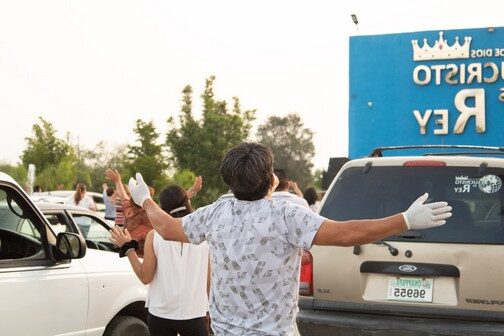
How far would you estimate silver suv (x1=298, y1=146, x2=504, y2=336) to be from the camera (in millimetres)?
5621

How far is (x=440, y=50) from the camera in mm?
15094

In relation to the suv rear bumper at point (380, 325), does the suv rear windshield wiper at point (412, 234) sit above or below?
above

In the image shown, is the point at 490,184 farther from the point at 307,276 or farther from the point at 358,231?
the point at 358,231

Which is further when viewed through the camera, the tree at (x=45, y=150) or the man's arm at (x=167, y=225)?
the tree at (x=45, y=150)

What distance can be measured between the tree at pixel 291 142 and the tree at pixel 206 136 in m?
40.3

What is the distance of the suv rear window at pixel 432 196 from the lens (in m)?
5.77

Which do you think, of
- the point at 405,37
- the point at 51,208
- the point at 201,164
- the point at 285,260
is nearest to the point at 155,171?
the point at 201,164

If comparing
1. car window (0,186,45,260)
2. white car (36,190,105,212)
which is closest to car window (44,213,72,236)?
white car (36,190,105,212)

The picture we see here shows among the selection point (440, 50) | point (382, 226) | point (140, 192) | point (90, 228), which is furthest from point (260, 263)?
point (440, 50)

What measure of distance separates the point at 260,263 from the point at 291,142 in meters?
104

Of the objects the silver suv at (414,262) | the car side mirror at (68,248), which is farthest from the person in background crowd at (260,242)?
the silver suv at (414,262)

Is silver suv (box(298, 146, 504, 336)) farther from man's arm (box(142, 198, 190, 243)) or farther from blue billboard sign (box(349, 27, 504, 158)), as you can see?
blue billboard sign (box(349, 27, 504, 158))

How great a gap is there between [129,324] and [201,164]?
56.5m

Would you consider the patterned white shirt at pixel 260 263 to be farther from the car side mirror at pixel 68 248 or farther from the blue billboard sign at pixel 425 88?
the blue billboard sign at pixel 425 88
